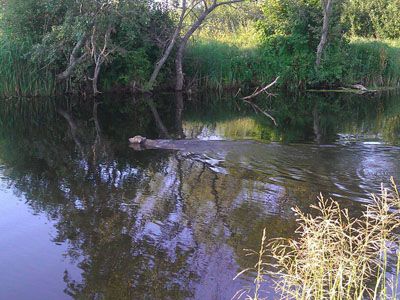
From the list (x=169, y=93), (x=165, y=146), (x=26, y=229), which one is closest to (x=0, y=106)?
(x=169, y=93)

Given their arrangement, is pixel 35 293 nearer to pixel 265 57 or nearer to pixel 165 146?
pixel 165 146

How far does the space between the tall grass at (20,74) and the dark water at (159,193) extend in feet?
12.6

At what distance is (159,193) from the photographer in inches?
313

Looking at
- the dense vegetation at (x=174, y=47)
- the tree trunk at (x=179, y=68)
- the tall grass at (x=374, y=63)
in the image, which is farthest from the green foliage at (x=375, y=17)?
the tree trunk at (x=179, y=68)

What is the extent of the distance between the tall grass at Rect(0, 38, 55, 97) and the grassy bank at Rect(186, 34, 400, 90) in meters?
6.59

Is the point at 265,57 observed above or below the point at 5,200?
above

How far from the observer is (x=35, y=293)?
16.3 ft

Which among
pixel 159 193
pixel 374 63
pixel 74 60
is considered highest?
pixel 74 60

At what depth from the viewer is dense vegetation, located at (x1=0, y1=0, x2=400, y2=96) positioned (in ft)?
58.4

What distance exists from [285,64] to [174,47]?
5541 millimetres

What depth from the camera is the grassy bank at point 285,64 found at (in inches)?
899

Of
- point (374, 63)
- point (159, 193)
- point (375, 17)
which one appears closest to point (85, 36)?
point (159, 193)

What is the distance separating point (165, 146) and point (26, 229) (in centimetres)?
508

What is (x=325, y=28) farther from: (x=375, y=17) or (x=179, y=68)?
(x=375, y=17)
